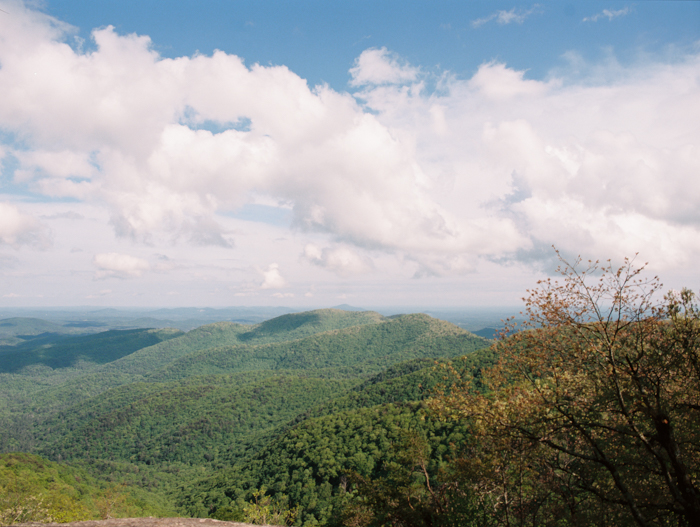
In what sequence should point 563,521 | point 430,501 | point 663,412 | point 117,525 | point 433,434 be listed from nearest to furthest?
1. point 663,412
2. point 117,525
3. point 563,521
4. point 430,501
5. point 433,434

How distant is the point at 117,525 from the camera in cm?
1134

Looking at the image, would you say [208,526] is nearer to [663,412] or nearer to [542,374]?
[542,374]

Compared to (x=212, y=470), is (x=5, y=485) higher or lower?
higher

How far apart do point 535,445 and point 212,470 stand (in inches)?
7641

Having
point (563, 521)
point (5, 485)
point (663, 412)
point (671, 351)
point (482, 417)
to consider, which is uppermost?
point (671, 351)

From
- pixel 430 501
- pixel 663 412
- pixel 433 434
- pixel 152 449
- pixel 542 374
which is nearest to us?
pixel 663 412

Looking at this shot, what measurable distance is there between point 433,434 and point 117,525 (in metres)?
86.6

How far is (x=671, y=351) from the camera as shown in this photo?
10.8 m

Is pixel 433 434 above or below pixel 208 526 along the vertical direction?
below

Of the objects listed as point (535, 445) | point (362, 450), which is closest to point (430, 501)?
point (535, 445)

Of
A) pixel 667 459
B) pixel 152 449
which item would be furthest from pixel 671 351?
pixel 152 449

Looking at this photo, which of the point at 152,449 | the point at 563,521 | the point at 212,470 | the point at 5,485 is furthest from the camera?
the point at 152,449

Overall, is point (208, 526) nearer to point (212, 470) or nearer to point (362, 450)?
point (362, 450)

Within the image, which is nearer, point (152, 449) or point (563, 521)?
point (563, 521)
